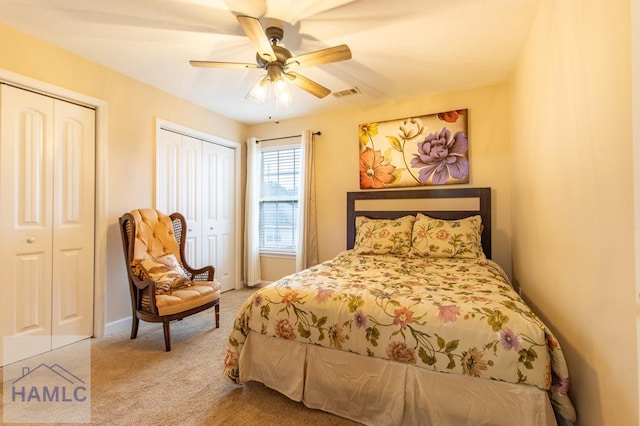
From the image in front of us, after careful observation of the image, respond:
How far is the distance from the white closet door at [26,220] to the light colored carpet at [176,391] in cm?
38

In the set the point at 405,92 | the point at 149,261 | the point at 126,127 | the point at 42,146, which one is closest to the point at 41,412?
the point at 149,261

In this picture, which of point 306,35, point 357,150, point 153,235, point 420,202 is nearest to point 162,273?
point 153,235

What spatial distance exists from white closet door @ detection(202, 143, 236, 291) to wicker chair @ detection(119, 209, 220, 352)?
0.86 m

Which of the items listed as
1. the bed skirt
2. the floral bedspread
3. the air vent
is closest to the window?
the air vent

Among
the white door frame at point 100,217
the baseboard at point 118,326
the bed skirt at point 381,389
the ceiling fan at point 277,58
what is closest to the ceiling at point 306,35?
the ceiling fan at point 277,58

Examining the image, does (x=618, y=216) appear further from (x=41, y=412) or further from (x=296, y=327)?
(x=41, y=412)

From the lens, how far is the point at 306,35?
7.43 feet

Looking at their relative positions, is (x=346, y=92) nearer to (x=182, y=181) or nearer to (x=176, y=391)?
(x=182, y=181)

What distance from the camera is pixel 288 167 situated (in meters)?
4.36

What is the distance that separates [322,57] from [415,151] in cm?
190

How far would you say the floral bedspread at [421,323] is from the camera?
4.19 ft

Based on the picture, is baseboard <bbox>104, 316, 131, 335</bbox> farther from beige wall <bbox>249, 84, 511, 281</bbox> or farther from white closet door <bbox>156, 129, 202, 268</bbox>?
beige wall <bbox>249, 84, 511, 281</bbox>

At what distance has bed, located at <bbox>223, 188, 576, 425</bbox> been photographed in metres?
1.28

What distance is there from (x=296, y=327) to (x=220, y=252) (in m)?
2.70
